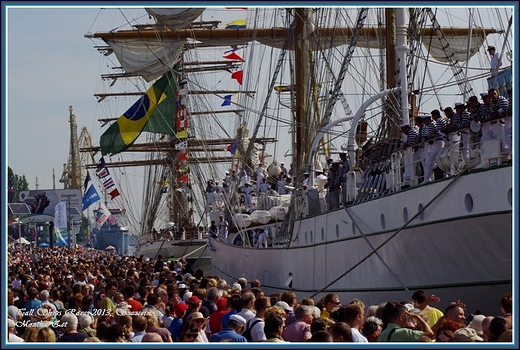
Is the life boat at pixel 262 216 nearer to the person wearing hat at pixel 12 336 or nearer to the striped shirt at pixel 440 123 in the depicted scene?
the striped shirt at pixel 440 123

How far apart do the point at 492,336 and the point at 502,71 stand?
33.4 ft

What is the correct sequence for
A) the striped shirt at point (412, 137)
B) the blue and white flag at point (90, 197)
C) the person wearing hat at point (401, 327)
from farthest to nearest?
the blue and white flag at point (90, 197) < the striped shirt at point (412, 137) < the person wearing hat at point (401, 327)

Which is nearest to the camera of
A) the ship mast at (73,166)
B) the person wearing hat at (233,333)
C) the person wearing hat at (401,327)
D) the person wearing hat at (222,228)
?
the person wearing hat at (401,327)

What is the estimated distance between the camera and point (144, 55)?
51.1 metres

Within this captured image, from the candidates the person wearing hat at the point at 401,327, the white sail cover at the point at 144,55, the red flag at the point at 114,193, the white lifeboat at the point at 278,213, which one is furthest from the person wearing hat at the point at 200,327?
the red flag at the point at 114,193

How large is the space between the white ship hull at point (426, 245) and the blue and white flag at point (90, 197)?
1339 inches

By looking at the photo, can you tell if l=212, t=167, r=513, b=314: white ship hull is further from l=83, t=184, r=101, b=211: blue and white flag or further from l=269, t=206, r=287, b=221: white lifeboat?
l=83, t=184, r=101, b=211: blue and white flag

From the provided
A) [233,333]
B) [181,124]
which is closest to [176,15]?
[181,124]

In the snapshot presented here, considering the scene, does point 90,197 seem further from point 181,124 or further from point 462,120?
point 462,120

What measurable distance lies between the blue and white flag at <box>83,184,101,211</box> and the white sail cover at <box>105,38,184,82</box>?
9.75m

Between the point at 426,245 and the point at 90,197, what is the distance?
42631mm

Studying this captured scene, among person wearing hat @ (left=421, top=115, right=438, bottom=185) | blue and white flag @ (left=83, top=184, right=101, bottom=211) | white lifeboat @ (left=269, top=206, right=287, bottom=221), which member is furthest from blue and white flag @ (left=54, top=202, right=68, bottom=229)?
person wearing hat @ (left=421, top=115, right=438, bottom=185)

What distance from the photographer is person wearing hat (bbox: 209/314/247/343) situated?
9.05 metres

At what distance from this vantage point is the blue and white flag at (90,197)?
57969 millimetres
